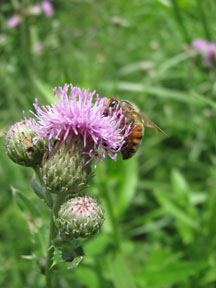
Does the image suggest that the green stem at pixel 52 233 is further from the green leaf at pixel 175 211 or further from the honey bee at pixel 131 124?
the green leaf at pixel 175 211

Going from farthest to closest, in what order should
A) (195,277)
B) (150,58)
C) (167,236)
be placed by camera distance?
(150,58), (167,236), (195,277)

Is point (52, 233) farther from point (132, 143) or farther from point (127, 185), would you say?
point (127, 185)

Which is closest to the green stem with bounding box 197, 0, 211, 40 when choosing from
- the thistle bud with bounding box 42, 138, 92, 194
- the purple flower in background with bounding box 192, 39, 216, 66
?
the purple flower in background with bounding box 192, 39, 216, 66

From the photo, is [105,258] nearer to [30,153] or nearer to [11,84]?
[30,153]

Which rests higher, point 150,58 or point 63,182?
point 150,58

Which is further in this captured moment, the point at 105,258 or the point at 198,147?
the point at 198,147

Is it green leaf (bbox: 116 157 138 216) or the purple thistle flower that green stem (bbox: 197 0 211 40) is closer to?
green leaf (bbox: 116 157 138 216)

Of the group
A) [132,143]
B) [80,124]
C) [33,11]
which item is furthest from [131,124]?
[33,11]

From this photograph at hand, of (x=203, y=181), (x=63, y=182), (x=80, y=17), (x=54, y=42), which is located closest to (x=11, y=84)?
(x=54, y=42)
